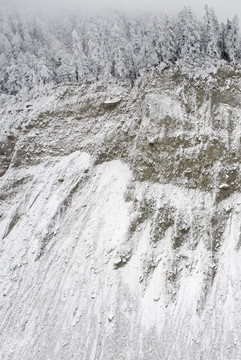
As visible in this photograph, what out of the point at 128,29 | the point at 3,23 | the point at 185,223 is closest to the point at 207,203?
the point at 185,223

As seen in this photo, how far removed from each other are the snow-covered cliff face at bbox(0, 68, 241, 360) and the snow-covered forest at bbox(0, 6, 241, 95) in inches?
105

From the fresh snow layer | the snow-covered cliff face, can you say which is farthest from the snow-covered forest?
the fresh snow layer

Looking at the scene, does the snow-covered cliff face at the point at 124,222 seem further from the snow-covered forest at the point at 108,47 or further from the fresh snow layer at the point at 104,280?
the snow-covered forest at the point at 108,47

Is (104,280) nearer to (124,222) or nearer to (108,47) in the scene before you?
(124,222)

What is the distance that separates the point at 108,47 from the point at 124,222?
26005 millimetres

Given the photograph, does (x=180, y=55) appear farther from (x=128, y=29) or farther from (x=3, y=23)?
(x=3, y=23)

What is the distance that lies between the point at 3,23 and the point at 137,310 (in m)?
53.7

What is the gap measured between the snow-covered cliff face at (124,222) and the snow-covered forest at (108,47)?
8.75 feet

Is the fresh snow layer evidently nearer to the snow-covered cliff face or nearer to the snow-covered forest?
the snow-covered cliff face

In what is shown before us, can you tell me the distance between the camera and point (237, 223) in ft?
78.1

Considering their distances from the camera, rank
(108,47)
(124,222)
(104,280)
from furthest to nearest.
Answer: (108,47), (124,222), (104,280)

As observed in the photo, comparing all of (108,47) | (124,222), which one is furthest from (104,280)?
(108,47)

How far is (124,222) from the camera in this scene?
26.7 metres

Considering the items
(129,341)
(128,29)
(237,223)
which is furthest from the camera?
(128,29)
